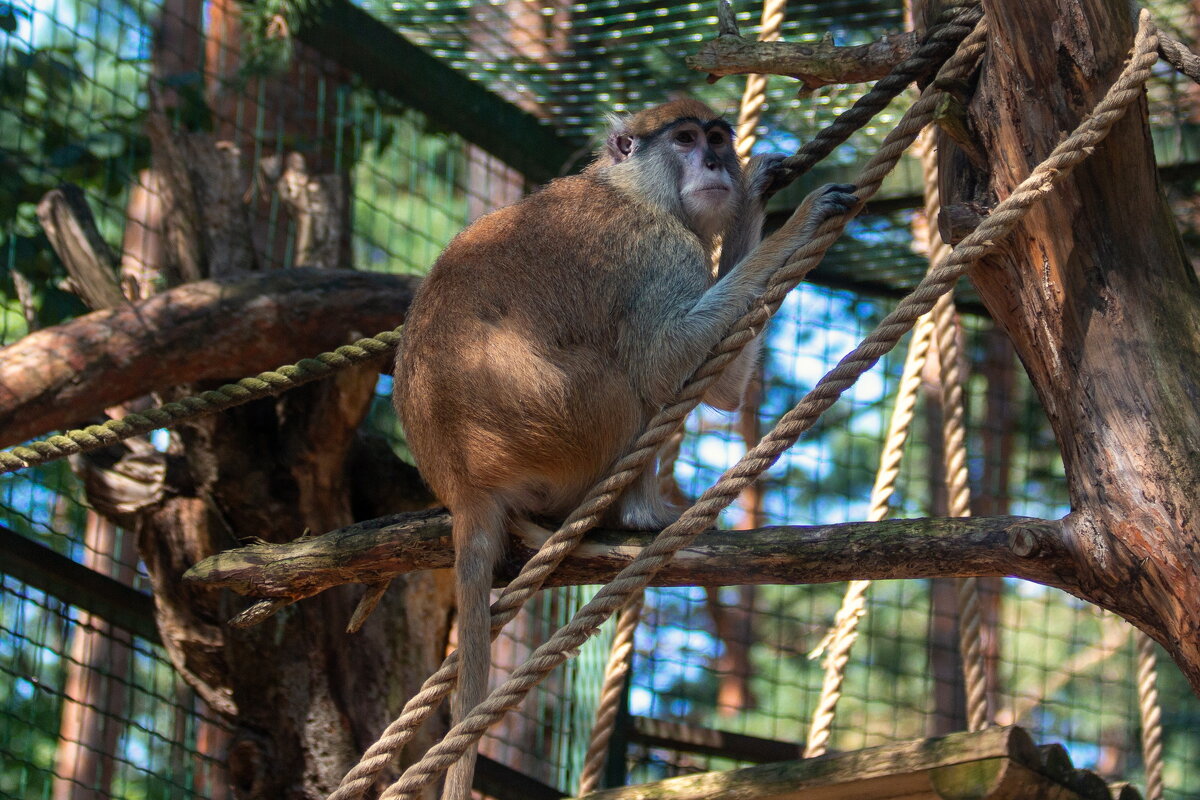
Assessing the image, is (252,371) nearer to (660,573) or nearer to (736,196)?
(736,196)

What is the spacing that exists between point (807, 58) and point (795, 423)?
1035 millimetres

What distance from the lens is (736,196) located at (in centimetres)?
317

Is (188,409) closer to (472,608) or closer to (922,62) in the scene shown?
(472,608)

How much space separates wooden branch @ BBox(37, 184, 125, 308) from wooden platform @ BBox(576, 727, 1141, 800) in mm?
2355

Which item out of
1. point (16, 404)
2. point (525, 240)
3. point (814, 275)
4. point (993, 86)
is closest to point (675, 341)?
point (525, 240)

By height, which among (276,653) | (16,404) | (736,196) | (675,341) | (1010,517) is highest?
(736,196)

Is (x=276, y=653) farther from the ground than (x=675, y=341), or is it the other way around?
(x=675, y=341)

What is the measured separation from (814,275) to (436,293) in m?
3.04

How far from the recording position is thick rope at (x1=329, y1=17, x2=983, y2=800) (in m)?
2.22

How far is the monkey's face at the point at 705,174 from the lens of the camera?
315 cm

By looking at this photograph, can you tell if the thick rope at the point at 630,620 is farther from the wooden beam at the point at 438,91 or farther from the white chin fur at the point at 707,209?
the wooden beam at the point at 438,91

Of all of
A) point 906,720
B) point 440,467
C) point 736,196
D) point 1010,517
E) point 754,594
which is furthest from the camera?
point 906,720

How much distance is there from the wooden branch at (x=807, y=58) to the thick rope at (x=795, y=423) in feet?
2.35

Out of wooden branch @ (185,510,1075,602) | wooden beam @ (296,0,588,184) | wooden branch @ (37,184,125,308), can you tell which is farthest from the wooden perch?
wooden beam @ (296,0,588,184)
